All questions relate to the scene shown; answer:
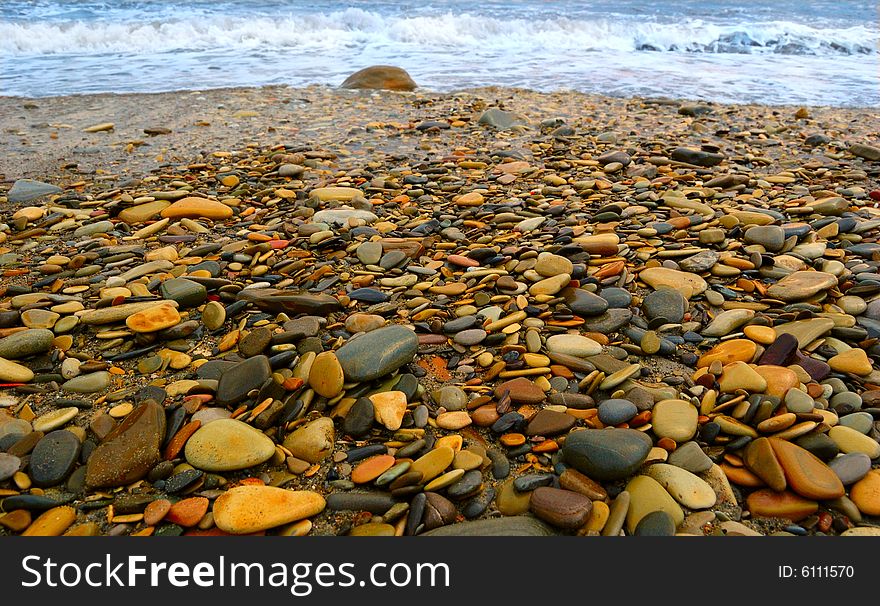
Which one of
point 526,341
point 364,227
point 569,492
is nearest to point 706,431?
point 569,492

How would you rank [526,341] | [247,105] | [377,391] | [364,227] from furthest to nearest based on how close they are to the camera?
[247,105]
[364,227]
[526,341]
[377,391]

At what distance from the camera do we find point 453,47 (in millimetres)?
11859

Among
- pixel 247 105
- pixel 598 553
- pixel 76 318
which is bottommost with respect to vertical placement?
pixel 598 553

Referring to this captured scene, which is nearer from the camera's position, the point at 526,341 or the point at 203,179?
the point at 526,341

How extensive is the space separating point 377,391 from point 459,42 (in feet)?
38.2

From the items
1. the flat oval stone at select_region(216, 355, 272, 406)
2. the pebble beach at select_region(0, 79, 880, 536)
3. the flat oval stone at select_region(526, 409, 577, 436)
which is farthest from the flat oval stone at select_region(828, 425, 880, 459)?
the flat oval stone at select_region(216, 355, 272, 406)

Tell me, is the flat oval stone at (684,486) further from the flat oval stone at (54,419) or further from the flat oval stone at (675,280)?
the flat oval stone at (54,419)

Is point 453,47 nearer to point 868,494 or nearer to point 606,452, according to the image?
point 606,452

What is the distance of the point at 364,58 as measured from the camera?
10.3m

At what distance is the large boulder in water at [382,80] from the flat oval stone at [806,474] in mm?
6820

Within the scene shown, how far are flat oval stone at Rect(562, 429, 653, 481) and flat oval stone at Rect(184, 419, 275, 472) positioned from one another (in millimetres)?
933

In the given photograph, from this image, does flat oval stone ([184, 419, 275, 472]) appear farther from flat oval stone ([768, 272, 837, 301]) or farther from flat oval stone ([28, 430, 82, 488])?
flat oval stone ([768, 272, 837, 301])

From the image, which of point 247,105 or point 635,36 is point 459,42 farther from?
point 247,105

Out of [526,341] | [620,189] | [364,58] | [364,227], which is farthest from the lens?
[364,58]
